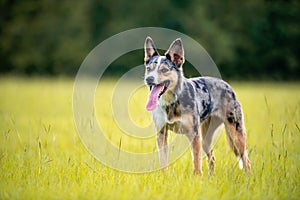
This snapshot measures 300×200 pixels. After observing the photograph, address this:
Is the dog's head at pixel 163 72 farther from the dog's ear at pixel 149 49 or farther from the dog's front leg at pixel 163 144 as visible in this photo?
the dog's front leg at pixel 163 144

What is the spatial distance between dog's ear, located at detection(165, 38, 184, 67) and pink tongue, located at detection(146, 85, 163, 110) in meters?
0.50

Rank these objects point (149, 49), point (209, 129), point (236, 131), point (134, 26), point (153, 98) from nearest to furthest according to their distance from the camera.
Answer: point (153, 98)
point (149, 49)
point (236, 131)
point (209, 129)
point (134, 26)

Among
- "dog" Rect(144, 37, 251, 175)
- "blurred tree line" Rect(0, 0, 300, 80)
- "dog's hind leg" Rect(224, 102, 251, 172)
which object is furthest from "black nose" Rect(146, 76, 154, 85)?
"blurred tree line" Rect(0, 0, 300, 80)

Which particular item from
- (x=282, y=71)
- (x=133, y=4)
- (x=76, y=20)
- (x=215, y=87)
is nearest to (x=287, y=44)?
(x=282, y=71)

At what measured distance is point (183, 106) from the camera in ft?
19.5

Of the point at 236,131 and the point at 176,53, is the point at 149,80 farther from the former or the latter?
the point at 236,131

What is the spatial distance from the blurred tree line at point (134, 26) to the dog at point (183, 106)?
3011 centimetres

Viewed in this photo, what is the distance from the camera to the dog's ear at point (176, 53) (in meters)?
5.99

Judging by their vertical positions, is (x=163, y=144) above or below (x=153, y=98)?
below

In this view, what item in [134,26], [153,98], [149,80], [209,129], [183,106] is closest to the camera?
[149,80]

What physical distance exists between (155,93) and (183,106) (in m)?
0.46

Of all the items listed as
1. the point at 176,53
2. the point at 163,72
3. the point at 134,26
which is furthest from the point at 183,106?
the point at 134,26

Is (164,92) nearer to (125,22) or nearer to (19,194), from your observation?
(19,194)

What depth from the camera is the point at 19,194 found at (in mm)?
4430
